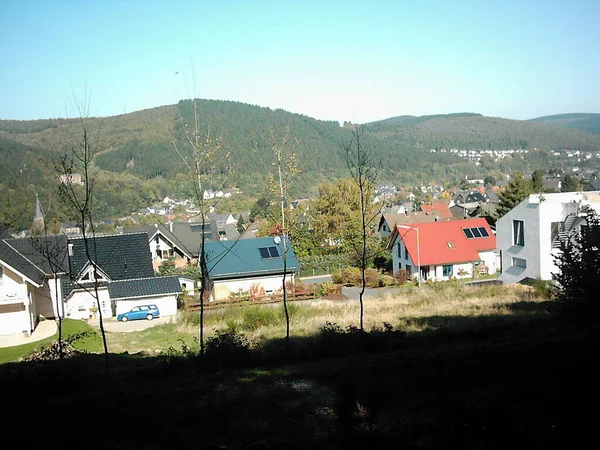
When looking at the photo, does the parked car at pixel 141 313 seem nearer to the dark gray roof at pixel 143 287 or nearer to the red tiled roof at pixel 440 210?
the dark gray roof at pixel 143 287

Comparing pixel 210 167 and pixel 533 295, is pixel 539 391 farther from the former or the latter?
pixel 533 295

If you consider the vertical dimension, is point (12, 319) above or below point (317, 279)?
above

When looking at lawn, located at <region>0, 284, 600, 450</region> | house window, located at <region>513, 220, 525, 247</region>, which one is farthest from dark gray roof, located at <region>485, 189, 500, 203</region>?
lawn, located at <region>0, 284, 600, 450</region>

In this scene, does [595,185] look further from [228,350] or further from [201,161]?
[228,350]

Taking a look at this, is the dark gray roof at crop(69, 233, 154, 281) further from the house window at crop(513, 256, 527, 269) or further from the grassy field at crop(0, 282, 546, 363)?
the house window at crop(513, 256, 527, 269)

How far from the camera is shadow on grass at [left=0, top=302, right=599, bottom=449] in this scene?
5.81 meters

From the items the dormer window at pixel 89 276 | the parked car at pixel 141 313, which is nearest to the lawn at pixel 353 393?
the parked car at pixel 141 313

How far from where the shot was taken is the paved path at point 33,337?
22.6 metres

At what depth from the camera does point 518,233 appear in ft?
98.1

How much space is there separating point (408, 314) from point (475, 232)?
2220 cm

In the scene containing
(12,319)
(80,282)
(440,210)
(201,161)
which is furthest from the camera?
(440,210)

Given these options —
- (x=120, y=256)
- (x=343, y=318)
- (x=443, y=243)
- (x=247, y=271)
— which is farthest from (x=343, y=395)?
(x=443, y=243)

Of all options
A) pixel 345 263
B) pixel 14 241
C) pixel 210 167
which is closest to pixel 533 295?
pixel 210 167

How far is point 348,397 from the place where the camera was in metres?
6.83
